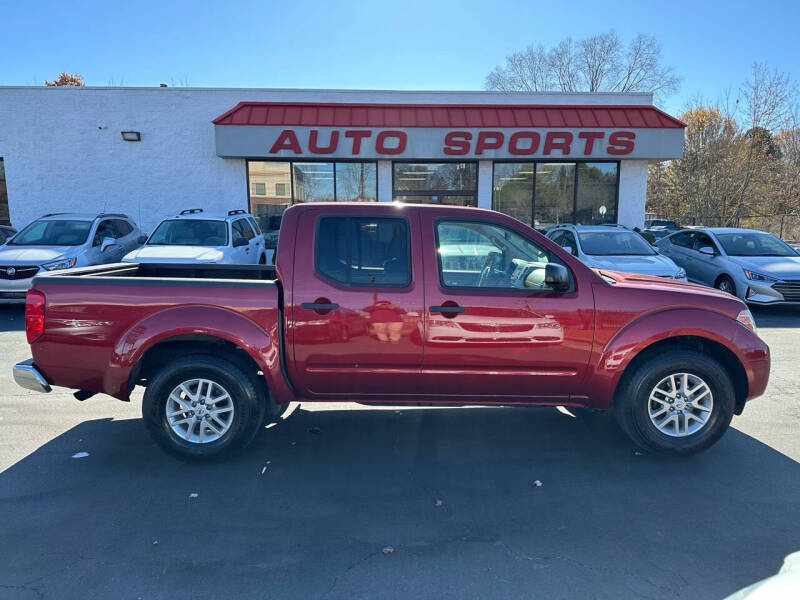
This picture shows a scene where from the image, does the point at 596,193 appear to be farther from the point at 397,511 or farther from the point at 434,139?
the point at 397,511

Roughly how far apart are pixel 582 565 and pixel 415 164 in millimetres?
13639

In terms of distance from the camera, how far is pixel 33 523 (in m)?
3.13

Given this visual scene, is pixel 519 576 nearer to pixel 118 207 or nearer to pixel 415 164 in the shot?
pixel 415 164

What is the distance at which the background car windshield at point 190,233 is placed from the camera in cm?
1029

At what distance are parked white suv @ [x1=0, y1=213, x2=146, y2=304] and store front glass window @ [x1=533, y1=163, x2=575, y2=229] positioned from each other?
11271mm

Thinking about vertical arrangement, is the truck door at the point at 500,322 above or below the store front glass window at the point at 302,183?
below

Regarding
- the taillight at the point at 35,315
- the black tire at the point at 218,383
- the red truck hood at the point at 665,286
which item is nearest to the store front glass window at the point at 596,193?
the red truck hood at the point at 665,286

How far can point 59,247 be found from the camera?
1035 centimetres

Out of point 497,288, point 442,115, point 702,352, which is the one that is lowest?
point 702,352

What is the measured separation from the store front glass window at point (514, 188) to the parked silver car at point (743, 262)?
14.7ft

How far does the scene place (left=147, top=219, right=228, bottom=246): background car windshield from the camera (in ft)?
33.8

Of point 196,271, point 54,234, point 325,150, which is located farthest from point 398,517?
point 325,150

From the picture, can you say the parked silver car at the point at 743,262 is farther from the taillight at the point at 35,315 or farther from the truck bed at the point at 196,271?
the taillight at the point at 35,315

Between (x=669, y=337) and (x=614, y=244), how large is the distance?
7.12m
